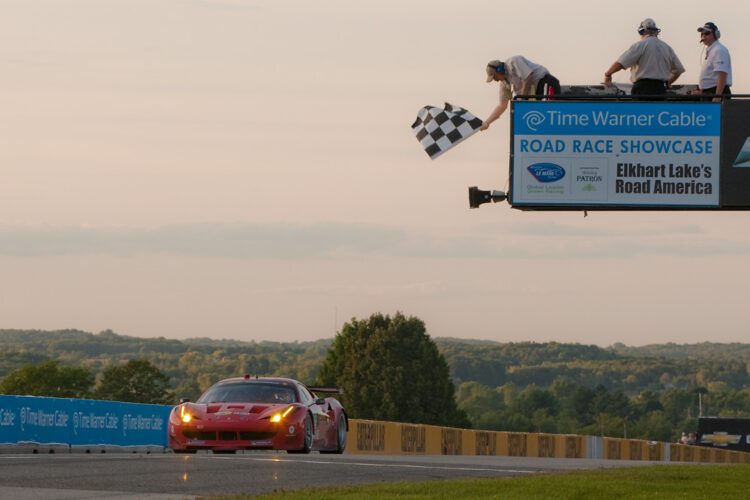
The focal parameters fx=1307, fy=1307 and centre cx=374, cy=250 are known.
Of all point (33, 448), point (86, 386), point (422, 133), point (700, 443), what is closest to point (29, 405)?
point (33, 448)

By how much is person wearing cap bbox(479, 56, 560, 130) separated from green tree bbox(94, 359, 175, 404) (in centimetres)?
9799

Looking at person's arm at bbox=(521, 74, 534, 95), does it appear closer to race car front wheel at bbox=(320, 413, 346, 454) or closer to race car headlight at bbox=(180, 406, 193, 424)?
race car front wheel at bbox=(320, 413, 346, 454)

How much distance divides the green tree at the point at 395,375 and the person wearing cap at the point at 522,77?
8166 centimetres

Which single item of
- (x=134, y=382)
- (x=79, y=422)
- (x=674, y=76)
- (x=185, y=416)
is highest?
(x=674, y=76)

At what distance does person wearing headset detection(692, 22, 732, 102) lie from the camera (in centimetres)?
1784

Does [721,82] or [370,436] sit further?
[370,436]

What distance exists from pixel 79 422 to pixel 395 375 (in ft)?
245

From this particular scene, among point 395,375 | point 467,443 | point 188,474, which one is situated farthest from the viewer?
point 395,375

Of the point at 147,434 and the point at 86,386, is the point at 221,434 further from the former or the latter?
the point at 86,386

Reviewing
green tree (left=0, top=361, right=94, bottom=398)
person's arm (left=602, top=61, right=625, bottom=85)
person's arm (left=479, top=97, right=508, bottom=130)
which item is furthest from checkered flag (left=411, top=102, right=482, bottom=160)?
green tree (left=0, top=361, right=94, bottom=398)

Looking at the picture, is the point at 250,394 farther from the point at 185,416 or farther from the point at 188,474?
the point at 188,474

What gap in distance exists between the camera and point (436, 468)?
16.1 m

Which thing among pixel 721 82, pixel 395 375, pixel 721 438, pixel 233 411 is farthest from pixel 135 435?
pixel 395 375

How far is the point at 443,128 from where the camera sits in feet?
61.6
